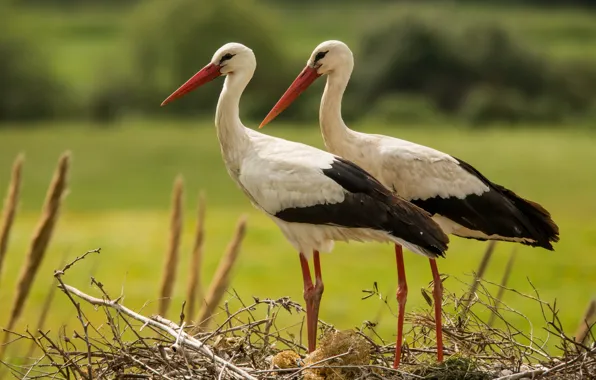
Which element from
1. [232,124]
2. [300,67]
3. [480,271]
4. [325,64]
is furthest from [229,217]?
[480,271]

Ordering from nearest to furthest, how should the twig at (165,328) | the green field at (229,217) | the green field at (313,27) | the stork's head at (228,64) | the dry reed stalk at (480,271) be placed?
1. the twig at (165,328)
2. the dry reed stalk at (480,271)
3. the stork's head at (228,64)
4. the green field at (229,217)
5. the green field at (313,27)

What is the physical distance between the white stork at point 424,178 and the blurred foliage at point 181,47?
53.7 feet

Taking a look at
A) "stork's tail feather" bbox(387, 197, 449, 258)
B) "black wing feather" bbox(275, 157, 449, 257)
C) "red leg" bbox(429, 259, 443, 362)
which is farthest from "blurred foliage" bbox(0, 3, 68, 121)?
"stork's tail feather" bbox(387, 197, 449, 258)

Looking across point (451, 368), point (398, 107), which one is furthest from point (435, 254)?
point (398, 107)

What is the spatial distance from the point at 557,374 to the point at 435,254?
613mm

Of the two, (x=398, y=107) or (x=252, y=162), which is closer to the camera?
(x=252, y=162)

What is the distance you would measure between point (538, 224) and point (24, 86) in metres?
21.3

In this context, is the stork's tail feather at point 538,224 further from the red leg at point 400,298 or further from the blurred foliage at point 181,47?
the blurred foliage at point 181,47

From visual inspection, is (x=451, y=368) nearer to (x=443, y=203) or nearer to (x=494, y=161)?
(x=443, y=203)

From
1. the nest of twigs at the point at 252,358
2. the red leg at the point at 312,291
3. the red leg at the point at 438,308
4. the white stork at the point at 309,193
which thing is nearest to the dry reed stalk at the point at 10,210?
A: the nest of twigs at the point at 252,358

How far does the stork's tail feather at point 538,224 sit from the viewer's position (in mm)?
4441

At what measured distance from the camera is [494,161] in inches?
734

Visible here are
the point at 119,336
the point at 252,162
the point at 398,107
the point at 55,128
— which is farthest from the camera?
the point at 55,128

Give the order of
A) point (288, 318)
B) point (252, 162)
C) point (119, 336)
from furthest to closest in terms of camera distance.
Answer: point (288, 318), point (252, 162), point (119, 336)
